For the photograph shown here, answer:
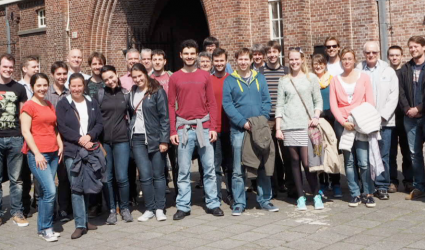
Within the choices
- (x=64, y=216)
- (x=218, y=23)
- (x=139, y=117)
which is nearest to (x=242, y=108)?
(x=139, y=117)

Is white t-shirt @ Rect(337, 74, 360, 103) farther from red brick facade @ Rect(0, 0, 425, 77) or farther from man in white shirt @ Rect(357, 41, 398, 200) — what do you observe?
red brick facade @ Rect(0, 0, 425, 77)

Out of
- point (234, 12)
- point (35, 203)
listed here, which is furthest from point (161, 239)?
point (234, 12)

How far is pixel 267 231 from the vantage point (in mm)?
6637

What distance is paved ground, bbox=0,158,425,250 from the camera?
20.1 ft

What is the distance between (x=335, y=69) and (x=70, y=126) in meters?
3.67

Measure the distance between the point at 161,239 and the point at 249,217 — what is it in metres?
1.24

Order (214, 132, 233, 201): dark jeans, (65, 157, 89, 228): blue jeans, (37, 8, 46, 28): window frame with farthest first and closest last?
(37, 8, 46, 28): window frame
(214, 132, 233, 201): dark jeans
(65, 157, 89, 228): blue jeans

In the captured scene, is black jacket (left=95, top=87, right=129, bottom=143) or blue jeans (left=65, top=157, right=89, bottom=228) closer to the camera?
blue jeans (left=65, top=157, right=89, bottom=228)

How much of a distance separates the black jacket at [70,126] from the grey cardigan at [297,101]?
224cm

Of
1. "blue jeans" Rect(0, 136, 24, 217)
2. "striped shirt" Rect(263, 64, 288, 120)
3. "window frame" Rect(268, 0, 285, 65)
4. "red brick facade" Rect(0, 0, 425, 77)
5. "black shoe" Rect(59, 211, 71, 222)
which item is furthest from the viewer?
"window frame" Rect(268, 0, 285, 65)

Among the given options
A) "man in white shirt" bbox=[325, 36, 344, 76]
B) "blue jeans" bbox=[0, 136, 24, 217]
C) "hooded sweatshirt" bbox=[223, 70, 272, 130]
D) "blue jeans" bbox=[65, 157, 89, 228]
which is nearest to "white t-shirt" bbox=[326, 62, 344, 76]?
"man in white shirt" bbox=[325, 36, 344, 76]

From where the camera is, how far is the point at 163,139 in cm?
744

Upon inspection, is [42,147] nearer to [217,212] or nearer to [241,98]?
[217,212]

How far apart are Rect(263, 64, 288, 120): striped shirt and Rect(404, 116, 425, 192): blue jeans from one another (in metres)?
1.70
